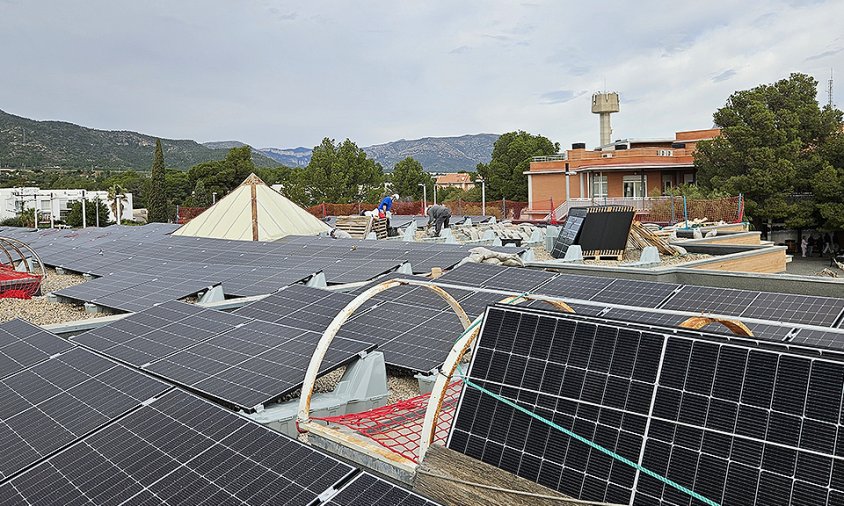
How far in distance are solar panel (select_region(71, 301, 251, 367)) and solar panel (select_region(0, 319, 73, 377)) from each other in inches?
19.8

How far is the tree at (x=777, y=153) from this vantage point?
4778cm

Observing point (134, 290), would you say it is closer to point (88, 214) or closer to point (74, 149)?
point (88, 214)

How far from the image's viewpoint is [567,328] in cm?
487

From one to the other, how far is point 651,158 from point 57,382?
5595 cm

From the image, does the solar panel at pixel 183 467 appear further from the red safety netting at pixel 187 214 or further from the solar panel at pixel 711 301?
the red safety netting at pixel 187 214

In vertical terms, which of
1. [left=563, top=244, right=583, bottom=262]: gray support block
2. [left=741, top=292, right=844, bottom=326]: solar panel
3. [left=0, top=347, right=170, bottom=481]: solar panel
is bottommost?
[left=0, top=347, right=170, bottom=481]: solar panel

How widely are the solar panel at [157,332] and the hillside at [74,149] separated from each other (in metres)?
153

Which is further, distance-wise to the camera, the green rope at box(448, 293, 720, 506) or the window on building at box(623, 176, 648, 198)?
the window on building at box(623, 176, 648, 198)

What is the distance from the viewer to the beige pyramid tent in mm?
28812

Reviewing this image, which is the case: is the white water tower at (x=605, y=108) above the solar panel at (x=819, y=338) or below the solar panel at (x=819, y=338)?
above

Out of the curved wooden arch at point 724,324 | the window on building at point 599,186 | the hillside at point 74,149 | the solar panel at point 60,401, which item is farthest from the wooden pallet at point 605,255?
the hillside at point 74,149

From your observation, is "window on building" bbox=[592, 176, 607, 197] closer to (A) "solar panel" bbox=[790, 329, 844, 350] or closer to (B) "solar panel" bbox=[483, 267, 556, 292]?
(B) "solar panel" bbox=[483, 267, 556, 292]

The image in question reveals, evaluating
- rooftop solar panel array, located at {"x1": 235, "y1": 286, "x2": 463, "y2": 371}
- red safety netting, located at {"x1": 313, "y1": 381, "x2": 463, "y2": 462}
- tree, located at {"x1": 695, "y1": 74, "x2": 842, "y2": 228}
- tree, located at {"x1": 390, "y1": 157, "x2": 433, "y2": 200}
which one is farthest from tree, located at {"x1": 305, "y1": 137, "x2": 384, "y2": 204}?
red safety netting, located at {"x1": 313, "y1": 381, "x2": 463, "y2": 462}

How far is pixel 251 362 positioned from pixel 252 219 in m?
21.3
